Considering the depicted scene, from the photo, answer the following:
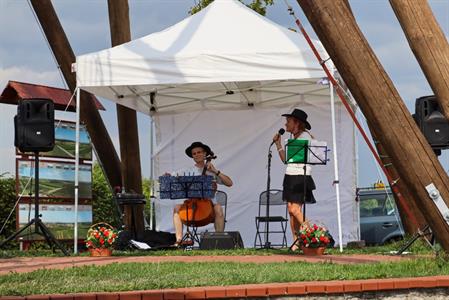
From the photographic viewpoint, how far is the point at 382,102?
8227 mm

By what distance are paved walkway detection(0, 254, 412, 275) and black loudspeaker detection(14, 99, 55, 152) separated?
1.33 meters

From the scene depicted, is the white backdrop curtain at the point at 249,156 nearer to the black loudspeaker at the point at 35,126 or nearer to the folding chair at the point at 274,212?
the folding chair at the point at 274,212

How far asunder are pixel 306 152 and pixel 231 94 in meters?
4.14

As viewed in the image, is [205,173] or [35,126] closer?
[35,126]

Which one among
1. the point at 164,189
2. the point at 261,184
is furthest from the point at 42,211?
the point at 261,184

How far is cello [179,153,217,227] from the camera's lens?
1220 cm

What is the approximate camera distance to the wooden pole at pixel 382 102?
8.21 meters

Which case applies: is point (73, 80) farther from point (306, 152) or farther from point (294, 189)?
point (306, 152)

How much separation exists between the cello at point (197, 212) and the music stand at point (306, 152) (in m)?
1.56

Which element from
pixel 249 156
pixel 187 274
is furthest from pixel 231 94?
pixel 187 274

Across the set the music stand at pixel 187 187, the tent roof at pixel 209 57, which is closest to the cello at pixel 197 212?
the music stand at pixel 187 187

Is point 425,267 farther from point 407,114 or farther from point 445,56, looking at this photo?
point 445,56

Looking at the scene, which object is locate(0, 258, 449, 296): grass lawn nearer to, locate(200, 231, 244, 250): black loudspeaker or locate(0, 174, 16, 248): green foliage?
locate(200, 231, 244, 250): black loudspeaker

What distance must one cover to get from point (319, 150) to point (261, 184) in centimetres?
393
